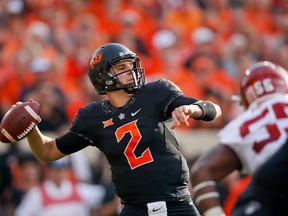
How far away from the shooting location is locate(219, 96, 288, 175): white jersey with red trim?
5801 millimetres

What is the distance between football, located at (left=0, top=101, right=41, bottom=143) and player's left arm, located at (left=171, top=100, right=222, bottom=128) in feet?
3.98

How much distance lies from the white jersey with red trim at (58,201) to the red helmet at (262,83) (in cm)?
A: 385

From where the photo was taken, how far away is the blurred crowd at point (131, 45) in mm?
10984

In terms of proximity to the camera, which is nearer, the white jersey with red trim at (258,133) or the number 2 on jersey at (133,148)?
the white jersey with red trim at (258,133)

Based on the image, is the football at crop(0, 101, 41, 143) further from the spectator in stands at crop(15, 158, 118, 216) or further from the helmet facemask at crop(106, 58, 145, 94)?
the spectator in stands at crop(15, 158, 118, 216)

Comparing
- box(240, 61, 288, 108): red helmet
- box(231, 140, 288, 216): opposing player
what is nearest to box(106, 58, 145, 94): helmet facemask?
box(240, 61, 288, 108): red helmet

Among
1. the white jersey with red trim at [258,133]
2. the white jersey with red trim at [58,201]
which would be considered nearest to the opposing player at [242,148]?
the white jersey with red trim at [258,133]

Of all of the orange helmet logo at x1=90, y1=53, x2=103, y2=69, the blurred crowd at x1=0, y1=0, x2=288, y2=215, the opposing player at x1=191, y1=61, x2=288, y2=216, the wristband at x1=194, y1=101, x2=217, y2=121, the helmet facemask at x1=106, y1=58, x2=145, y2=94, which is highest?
the orange helmet logo at x1=90, y1=53, x2=103, y2=69

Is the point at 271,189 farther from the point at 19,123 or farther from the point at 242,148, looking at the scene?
the point at 19,123

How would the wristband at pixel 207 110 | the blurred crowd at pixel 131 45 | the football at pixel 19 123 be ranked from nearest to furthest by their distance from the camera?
the wristband at pixel 207 110
the football at pixel 19 123
the blurred crowd at pixel 131 45

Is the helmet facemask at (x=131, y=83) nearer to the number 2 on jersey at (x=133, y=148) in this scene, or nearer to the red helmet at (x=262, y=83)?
the number 2 on jersey at (x=133, y=148)

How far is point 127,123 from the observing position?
612cm

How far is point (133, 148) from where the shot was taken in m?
6.05

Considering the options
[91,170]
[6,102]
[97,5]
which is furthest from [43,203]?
[97,5]
